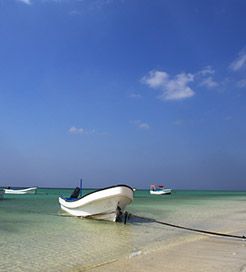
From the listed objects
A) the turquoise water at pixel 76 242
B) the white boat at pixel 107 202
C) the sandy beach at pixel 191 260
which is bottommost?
the turquoise water at pixel 76 242

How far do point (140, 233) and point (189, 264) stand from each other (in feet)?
15.6

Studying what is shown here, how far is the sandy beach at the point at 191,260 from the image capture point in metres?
5.59

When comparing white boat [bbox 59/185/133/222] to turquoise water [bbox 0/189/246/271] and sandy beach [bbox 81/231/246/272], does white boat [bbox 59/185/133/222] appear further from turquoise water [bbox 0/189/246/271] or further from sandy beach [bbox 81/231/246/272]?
sandy beach [bbox 81/231/246/272]

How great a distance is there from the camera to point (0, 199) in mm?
33562

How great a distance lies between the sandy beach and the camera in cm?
559

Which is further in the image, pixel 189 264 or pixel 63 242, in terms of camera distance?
pixel 63 242

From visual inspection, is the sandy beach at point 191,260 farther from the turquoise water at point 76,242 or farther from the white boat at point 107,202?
the white boat at point 107,202

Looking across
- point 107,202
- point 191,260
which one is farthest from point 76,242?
point 191,260

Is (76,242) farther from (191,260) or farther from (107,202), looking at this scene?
(191,260)

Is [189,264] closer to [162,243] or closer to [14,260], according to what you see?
[162,243]

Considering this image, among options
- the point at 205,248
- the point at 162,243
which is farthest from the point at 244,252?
the point at 162,243

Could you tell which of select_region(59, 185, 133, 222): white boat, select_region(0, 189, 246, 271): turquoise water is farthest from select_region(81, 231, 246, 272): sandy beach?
select_region(59, 185, 133, 222): white boat

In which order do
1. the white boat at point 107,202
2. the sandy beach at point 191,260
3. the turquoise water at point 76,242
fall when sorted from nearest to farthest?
the sandy beach at point 191,260 < the turquoise water at point 76,242 < the white boat at point 107,202

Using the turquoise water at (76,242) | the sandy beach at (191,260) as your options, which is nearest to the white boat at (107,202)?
the turquoise water at (76,242)
